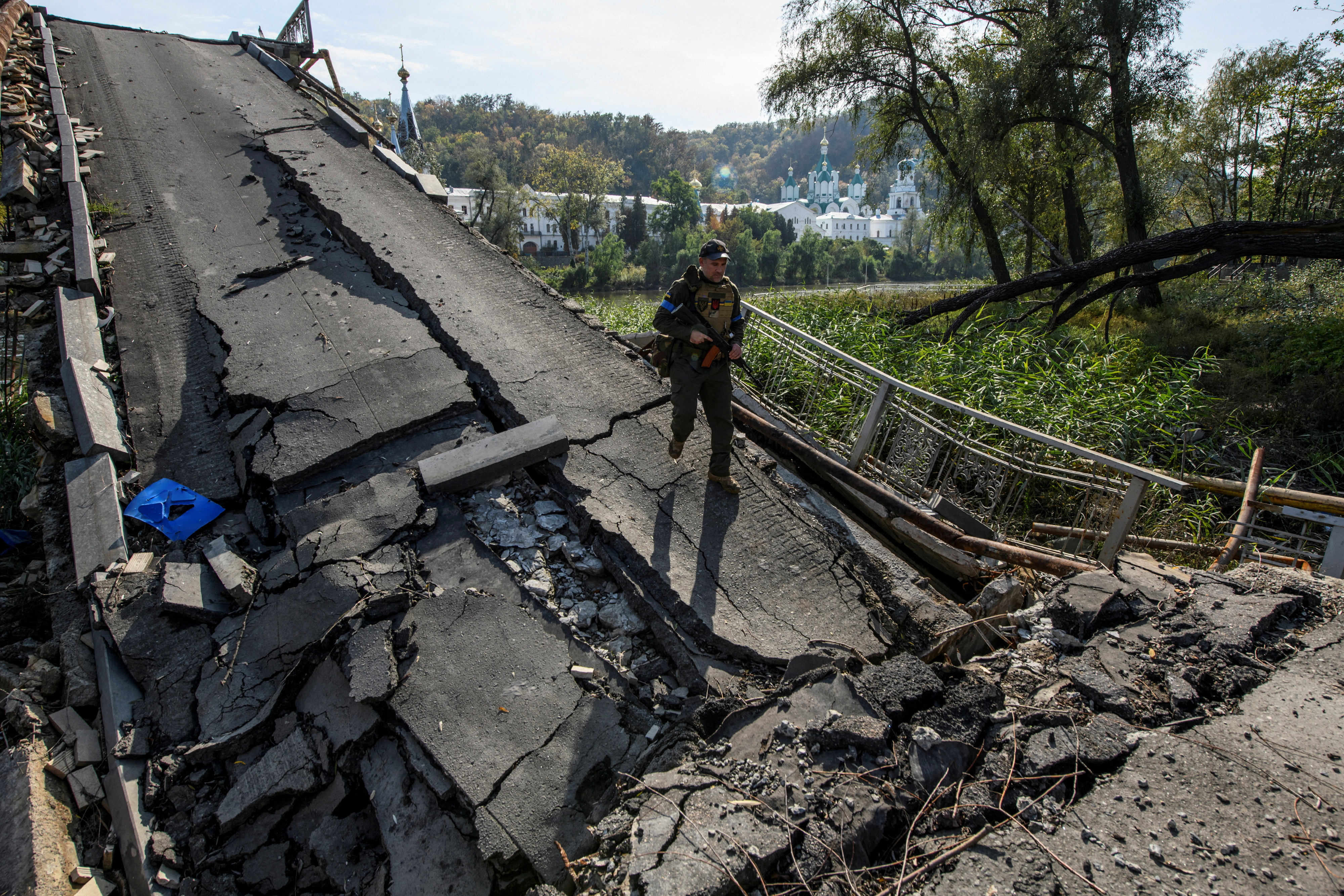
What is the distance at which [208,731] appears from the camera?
3307mm

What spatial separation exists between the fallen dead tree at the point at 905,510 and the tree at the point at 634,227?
210 feet

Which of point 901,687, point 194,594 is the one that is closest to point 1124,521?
point 901,687

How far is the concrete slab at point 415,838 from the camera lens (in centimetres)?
274

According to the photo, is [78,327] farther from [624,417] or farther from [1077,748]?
[1077,748]

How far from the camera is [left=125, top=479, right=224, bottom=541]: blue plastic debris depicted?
13.7 feet

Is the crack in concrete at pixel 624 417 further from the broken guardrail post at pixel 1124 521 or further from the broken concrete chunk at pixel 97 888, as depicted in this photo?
the broken concrete chunk at pixel 97 888

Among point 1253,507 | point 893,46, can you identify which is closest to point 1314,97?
point 893,46

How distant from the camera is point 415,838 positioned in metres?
2.87

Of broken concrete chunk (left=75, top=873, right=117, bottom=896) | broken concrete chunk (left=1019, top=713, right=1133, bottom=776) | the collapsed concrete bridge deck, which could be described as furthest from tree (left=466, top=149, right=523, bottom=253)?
broken concrete chunk (left=1019, top=713, right=1133, bottom=776)

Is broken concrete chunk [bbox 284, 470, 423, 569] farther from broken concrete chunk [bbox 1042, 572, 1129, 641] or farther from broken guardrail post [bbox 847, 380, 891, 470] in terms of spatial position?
broken concrete chunk [bbox 1042, 572, 1129, 641]

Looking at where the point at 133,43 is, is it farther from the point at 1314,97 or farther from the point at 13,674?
the point at 1314,97

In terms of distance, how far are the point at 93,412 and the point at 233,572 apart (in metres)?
2.08

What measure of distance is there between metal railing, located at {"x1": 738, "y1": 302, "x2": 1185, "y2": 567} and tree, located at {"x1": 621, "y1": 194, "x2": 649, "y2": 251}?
6326 cm

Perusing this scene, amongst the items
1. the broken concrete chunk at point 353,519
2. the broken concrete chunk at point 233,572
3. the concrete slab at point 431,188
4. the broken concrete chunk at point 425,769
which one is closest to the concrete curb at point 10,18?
the concrete slab at point 431,188
